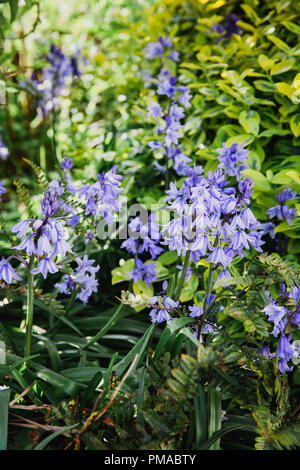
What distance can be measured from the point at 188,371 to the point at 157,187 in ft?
4.36

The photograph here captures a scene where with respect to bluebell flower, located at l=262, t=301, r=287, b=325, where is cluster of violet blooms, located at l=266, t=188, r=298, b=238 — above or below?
above

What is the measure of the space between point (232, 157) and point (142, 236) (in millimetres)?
484

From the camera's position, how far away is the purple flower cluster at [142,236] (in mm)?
1455

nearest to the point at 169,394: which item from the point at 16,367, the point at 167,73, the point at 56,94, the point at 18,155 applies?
the point at 16,367

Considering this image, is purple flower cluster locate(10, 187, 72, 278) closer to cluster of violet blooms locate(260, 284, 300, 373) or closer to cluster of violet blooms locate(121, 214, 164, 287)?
cluster of violet blooms locate(121, 214, 164, 287)

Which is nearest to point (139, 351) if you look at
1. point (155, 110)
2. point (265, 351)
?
point (265, 351)

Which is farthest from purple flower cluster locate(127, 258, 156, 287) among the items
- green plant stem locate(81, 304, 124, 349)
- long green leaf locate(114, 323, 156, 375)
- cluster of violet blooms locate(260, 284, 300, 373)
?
cluster of violet blooms locate(260, 284, 300, 373)

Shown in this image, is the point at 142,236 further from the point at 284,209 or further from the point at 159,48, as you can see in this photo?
the point at 159,48

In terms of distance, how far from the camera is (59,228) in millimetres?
1125

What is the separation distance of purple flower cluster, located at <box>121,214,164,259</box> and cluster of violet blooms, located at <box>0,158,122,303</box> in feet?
0.33

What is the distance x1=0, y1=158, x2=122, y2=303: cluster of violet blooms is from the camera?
3.64ft

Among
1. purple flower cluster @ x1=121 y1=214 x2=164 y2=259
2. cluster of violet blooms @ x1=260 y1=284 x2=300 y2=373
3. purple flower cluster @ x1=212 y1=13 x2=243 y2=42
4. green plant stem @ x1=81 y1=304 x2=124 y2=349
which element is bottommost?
green plant stem @ x1=81 y1=304 x2=124 y2=349

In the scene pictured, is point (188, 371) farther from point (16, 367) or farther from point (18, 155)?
point (18, 155)

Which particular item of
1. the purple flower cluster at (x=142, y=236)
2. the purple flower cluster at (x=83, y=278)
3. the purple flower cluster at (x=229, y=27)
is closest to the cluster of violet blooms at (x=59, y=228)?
the purple flower cluster at (x=83, y=278)
